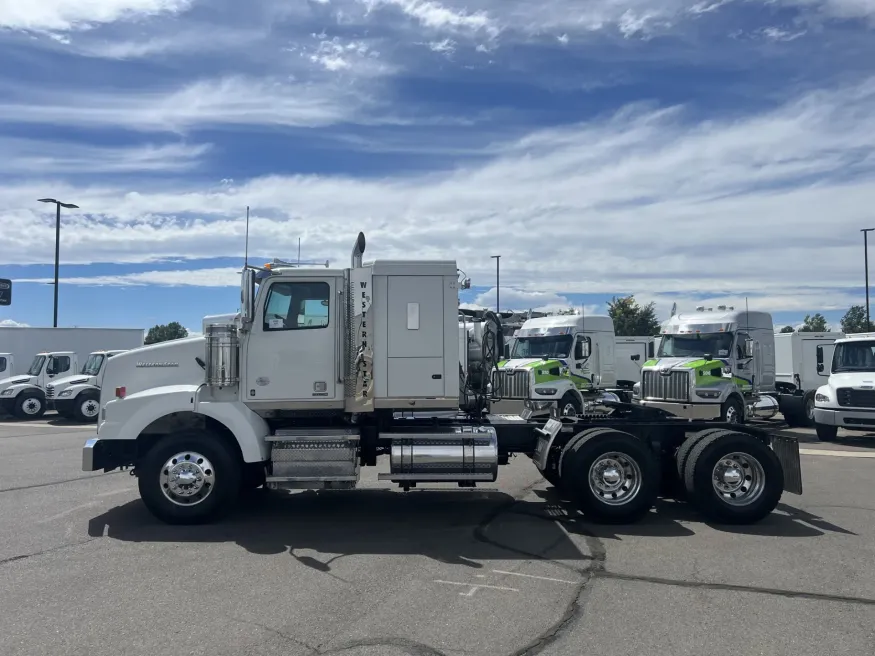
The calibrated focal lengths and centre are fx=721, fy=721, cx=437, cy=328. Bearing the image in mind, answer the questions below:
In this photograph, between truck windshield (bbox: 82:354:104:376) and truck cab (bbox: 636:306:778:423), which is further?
truck windshield (bbox: 82:354:104:376)

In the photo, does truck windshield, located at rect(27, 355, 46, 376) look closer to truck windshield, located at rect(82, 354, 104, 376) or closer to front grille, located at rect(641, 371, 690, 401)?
truck windshield, located at rect(82, 354, 104, 376)

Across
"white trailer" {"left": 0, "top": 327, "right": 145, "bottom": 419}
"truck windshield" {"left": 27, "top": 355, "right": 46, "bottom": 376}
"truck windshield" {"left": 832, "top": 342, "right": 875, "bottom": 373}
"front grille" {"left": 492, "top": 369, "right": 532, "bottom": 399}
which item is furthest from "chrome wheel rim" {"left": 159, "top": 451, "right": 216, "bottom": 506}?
"truck windshield" {"left": 27, "top": 355, "right": 46, "bottom": 376}

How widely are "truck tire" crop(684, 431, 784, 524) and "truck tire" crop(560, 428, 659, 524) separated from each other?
51cm

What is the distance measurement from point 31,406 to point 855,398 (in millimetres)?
24489

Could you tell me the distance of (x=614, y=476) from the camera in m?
8.32

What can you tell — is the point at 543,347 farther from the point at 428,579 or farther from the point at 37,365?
the point at 37,365

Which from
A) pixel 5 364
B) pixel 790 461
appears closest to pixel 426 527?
pixel 790 461

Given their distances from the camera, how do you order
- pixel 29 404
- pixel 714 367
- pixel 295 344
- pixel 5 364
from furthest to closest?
1. pixel 5 364
2. pixel 29 404
3. pixel 714 367
4. pixel 295 344

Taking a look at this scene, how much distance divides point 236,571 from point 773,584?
4612mm

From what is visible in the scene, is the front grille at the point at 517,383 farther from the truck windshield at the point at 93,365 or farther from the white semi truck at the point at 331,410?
the truck windshield at the point at 93,365

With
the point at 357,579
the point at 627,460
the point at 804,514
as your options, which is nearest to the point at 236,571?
the point at 357,579

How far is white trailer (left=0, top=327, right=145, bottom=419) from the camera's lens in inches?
950

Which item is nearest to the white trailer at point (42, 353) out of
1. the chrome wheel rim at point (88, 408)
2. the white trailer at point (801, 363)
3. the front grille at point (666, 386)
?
the chrome wheel rim at point (88, 408)

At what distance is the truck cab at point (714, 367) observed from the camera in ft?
57.7
